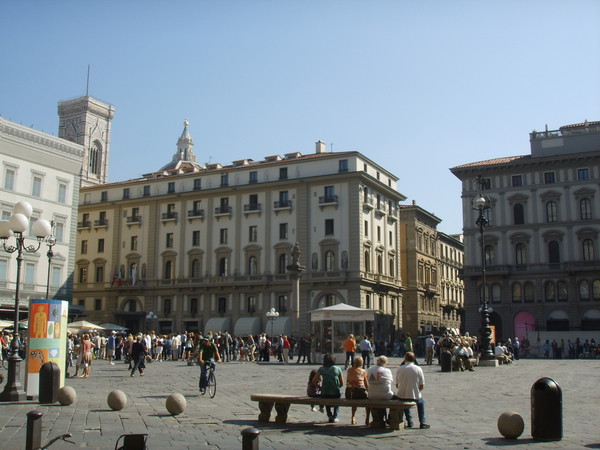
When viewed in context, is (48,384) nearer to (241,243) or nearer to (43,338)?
(43,338)

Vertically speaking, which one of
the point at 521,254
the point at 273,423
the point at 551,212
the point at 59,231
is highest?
the point at 551,212

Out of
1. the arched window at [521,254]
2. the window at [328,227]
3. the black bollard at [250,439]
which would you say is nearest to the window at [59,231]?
the window at [328,227]

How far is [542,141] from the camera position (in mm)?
58656

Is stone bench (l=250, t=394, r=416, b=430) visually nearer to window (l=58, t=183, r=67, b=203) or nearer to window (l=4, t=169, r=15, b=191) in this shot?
window (l=4, t=169, r=15, b=191)

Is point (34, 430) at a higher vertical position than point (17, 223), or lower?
lower

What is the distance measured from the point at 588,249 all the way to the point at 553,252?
270 centimetres

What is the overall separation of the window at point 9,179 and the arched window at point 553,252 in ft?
138

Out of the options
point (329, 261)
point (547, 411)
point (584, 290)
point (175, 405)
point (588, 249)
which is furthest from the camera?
point (588, 249)

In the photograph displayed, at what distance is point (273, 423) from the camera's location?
1216cm

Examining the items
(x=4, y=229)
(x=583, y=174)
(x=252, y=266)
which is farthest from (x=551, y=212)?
(x=4, y=229)

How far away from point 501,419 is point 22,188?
43.5 m

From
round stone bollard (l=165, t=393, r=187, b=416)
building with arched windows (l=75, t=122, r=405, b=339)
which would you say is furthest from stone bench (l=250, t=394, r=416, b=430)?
building with arched windows (l=75, t=122, r=405, b=339)

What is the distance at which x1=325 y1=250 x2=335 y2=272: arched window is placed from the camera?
5441cm

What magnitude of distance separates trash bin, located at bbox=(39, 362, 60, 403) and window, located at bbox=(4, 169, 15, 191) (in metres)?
35.1
